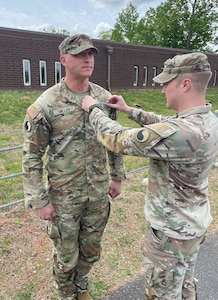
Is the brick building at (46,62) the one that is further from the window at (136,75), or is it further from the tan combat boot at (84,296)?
the tan combat boot at (84,296)

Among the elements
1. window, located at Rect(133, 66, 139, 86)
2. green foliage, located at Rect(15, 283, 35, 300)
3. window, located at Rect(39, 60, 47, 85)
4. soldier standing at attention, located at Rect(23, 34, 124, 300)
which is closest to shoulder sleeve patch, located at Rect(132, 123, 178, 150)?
soldier standing at attention, located at Rect(23, 34, 124, 300)

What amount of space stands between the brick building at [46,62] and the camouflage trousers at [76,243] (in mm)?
11444

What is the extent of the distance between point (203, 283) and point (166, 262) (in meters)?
1.30

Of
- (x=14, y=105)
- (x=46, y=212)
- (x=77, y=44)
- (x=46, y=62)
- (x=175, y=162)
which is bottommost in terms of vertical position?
(x=14, y=105)

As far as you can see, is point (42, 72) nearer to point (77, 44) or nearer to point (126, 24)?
point (77, 44)

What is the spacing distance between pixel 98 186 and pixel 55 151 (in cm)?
44

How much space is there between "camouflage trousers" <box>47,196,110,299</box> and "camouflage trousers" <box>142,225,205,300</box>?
0.54 m

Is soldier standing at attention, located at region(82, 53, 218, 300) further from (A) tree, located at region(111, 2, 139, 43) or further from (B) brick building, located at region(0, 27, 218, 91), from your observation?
(A) tree, located at region(111, 2, 139, 43)

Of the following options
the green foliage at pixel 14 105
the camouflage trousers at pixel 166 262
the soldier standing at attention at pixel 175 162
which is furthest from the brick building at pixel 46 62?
the camouflage trousers at pixel 166 262

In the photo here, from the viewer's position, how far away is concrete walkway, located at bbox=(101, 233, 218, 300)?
2.50 metres

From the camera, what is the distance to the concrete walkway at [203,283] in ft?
8.20

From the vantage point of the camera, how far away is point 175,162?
152 centimetres

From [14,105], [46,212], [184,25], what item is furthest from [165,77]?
[184,25]

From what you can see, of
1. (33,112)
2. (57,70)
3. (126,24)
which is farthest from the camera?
(126,24)
